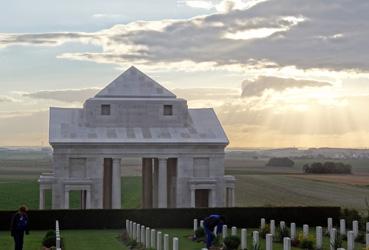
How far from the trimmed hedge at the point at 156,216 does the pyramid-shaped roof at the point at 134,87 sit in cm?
1144

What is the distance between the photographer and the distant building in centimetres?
4866

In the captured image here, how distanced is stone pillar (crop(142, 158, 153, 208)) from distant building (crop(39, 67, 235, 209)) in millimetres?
254

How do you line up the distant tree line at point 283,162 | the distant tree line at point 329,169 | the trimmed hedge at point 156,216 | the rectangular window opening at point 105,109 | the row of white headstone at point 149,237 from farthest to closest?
the distant tree line at point 283,162 < the distant tree line at point 329,169 < the rectangular window opening at point 105,109 < the trimmed hedge at point 156,216 < the row of white headstone at point 149,237

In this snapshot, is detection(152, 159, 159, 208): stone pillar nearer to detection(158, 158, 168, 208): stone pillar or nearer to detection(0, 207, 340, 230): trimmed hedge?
detection(158, 158, 168, 208): stone pillar

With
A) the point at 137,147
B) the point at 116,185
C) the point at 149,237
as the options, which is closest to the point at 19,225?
the point at 149,237

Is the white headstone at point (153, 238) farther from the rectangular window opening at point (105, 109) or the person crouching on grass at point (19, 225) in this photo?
the rectangular window opening at point (105, 109)

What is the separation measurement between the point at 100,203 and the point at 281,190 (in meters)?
39.3

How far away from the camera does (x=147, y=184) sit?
5562cm

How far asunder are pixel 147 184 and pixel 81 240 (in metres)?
20.4

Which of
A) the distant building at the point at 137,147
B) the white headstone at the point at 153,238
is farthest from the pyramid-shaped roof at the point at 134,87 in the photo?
the white headstone at the point at 153,238

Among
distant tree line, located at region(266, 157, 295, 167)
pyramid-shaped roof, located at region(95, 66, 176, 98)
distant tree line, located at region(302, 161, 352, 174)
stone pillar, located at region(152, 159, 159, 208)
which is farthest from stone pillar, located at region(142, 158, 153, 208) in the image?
distant tree line, located at region(266, 157, 295, 167)

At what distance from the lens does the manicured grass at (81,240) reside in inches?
1241

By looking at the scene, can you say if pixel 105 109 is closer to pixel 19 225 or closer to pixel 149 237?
pixel 149 237

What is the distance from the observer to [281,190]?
8450cm
